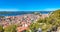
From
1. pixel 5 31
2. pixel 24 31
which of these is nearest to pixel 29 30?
pixel 24 31

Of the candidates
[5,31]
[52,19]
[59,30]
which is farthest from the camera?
[5,31]

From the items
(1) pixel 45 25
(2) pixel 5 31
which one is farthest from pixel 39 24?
(2) pixel 5 31

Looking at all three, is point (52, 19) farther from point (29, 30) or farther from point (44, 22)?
point (29, 30)

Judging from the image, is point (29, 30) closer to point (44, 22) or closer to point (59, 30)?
point (44, 22)

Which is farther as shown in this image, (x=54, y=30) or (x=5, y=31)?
(x=5, y=31)

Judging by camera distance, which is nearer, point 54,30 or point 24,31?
point 54,30

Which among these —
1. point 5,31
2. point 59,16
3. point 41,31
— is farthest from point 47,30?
point 5,31

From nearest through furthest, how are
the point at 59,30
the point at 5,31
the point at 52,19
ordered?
the point at 59,30
the point at 52,19
the point at 5,31

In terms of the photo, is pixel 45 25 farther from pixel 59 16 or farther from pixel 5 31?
pixel 5 31
